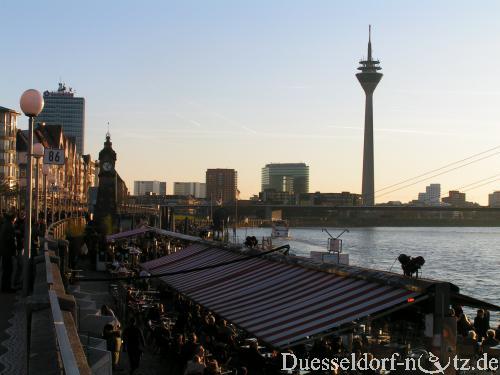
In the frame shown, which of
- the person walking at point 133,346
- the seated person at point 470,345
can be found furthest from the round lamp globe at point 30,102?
the seated person at point 470,345

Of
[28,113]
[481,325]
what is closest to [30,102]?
[28,113]

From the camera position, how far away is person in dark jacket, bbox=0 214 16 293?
14648 millimetres

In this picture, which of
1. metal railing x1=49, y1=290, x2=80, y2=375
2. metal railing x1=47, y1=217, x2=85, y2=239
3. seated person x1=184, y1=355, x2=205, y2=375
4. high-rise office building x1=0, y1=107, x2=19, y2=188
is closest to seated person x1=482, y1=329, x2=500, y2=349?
seated person x1=184, y1=355, x2=205, y2=375

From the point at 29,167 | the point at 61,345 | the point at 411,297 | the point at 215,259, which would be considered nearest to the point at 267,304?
the point at 411,297

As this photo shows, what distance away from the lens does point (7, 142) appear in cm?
9006

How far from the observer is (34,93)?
42.1 feet

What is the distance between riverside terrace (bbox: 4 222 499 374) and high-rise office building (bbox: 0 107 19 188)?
70899 mm

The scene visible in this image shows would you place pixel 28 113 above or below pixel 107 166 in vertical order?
below

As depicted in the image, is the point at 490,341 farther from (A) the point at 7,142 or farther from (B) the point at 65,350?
(A) the point at 7,142

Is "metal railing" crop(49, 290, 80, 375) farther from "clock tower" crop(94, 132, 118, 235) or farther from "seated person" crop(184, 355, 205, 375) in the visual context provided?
"clock tower" crop(94, 132, 118, 235)

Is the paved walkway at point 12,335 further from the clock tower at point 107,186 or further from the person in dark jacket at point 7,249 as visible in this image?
the clock tower at point 107,186

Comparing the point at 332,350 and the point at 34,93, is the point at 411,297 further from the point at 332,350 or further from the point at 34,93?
the point at 34,93

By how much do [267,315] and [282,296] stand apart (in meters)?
1.10

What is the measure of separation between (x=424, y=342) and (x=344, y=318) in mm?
2319
